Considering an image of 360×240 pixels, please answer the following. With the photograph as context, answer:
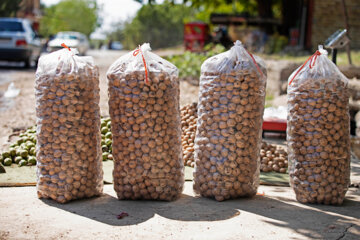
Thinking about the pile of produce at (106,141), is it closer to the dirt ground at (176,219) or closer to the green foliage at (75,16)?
the dirt ground at (176,219)

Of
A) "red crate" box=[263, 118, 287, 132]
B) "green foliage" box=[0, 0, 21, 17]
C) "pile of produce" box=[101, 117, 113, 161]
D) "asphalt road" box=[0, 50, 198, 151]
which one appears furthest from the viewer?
"green foliage" box=[0, 0, 21, 17]

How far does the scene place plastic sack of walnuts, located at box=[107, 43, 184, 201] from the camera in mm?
3234

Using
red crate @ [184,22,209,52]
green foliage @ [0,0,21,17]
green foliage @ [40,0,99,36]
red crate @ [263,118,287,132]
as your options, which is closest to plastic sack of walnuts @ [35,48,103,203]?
red crate @ [263,118,287,132]

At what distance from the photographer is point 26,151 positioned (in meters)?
4.49

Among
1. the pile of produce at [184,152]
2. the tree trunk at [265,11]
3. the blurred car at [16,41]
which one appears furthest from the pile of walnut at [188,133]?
the tree trunk at [265,11]

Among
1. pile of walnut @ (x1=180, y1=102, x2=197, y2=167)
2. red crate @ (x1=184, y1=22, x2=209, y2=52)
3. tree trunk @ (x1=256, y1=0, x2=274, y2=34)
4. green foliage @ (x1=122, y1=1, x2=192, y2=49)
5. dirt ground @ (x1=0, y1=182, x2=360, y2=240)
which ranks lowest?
dirt ground @ (x1=0, y1=182, x2=360, y2=240)

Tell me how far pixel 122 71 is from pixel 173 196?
1.00 m

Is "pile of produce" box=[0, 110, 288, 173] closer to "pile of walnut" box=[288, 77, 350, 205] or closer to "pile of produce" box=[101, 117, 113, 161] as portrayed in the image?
"pile of produce" box=[101, 117, 113, 161]

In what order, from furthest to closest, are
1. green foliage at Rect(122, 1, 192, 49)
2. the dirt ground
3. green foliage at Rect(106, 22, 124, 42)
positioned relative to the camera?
green foliage at Rect(106, 22, 124, 42) < green foliage at Rect(122, 1, 192, 49) < the dirt ground

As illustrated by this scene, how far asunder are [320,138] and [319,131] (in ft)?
0.17

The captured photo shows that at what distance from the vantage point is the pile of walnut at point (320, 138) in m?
3.32

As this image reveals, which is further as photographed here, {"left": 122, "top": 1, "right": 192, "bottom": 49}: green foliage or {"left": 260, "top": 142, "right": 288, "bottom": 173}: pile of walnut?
{"left": 122, "top": 1, "right": 192, "bottom": 49}: green foliage

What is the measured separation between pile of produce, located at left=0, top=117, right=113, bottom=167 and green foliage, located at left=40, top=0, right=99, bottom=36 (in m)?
59.3

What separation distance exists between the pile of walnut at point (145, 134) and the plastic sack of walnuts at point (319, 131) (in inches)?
35.1
